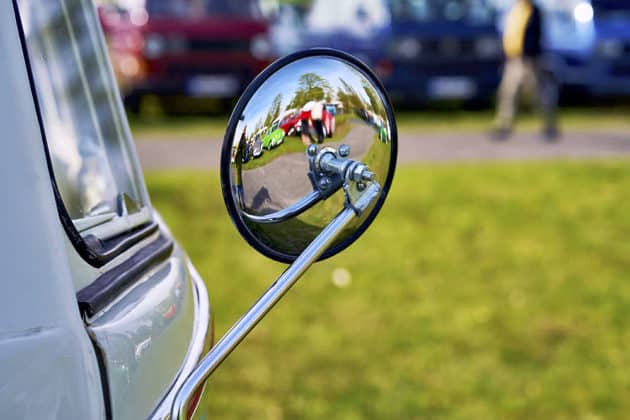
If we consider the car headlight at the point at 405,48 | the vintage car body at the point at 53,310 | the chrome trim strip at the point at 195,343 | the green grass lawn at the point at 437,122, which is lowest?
the green grass lawn at the point at 437,122

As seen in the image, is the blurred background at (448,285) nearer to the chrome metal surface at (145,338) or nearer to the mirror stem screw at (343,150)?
the chrome metal surface at (145,338)

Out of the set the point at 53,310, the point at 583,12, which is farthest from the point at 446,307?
the point at 583,12

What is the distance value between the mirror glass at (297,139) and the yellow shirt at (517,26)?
9808mm

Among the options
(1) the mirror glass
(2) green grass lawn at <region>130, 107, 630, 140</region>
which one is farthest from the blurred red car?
(1) the mirror glass

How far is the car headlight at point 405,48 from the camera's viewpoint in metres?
13.4

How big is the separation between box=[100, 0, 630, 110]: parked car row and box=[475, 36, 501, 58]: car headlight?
0.01 m

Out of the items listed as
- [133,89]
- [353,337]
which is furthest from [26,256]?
[133,89]

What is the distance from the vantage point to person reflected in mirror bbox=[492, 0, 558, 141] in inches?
418

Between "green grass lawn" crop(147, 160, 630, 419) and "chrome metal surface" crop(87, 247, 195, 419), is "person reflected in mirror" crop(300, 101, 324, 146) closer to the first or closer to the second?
"chrome metal surface" crop(87, 247, 195, 419)

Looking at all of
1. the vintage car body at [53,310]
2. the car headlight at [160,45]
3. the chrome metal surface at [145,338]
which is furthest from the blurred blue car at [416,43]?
the vintage car body at [53,310]

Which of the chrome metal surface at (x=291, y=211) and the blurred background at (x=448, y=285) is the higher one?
the chrome metal surface at (x=291, y=211)

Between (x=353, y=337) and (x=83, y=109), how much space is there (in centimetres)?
323

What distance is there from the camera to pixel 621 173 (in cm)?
756

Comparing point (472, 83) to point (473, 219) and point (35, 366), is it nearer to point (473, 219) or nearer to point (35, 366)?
point (473, 219)
